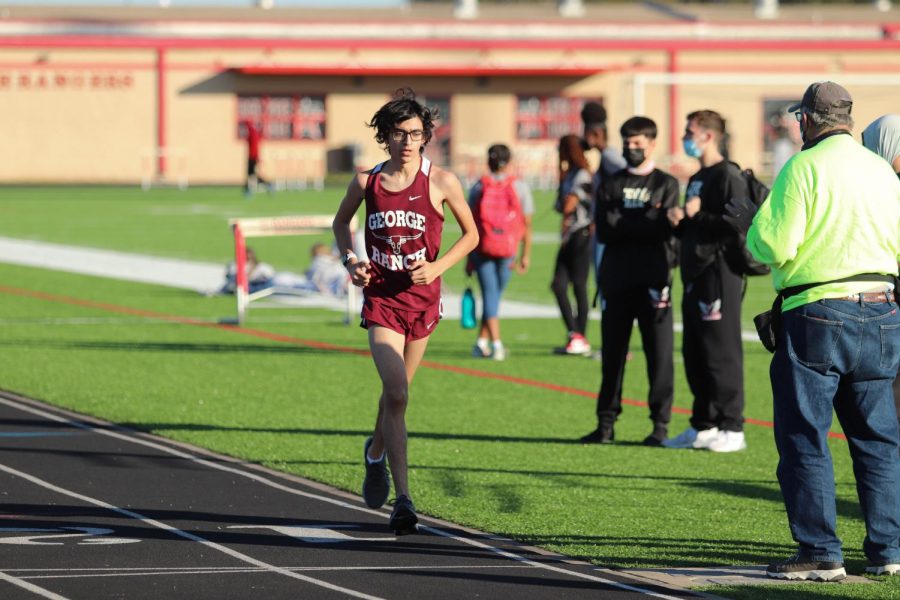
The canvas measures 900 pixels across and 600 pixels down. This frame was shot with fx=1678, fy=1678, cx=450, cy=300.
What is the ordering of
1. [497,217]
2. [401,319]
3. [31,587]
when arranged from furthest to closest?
[497,217] < [401,319] < [31,587]

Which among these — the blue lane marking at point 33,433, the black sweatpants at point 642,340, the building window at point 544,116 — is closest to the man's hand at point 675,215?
the black sweatpants at point 642,340

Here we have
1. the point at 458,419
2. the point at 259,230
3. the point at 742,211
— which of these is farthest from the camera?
the point at 259,230

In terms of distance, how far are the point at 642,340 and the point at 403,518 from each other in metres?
3.44

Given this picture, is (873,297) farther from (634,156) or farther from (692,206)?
(634,156)

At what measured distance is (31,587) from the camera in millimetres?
6566

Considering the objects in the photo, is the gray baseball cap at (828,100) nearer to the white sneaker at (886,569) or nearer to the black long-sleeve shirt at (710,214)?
the white sneaker at (886,569)

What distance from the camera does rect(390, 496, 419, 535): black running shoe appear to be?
297 inches

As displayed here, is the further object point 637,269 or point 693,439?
point 693,439

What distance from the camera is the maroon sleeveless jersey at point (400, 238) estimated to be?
7.78 metres

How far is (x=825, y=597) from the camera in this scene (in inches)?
260

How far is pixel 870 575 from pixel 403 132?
9.36 ft

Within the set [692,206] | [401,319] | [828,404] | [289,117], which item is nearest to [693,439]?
[692,206]

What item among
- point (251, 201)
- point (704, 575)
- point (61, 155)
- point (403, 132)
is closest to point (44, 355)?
point (403, 132)

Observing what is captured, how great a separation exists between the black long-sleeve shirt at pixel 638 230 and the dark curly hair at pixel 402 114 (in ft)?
8.95
